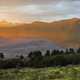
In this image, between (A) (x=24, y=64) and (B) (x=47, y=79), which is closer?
(B) (x=47, y=79)

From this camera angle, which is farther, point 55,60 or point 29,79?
point 55,60

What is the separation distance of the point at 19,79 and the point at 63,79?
46.2ft

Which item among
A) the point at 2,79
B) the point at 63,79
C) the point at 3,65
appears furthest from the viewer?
the point at 3,65

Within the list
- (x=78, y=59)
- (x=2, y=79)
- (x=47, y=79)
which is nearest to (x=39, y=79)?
(x=47, y=79)

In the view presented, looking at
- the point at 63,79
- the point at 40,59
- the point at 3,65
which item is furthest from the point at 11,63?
the point at 63,79

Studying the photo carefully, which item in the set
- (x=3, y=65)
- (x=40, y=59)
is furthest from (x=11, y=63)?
(x=40, y=59)

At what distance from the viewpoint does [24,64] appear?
176000 millimetres

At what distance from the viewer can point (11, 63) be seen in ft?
560

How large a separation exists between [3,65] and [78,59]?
46823mm

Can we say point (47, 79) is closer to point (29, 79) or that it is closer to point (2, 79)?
point (29, 79)

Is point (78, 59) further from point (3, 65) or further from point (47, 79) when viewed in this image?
point (47, 79)

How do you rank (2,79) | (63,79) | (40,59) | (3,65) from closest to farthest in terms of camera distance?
(63,79) < (2,79) < (3,65) < (40,59)

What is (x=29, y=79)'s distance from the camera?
8894 centimetres

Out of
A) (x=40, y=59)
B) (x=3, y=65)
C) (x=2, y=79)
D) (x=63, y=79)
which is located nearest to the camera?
(x=63, y=79)
